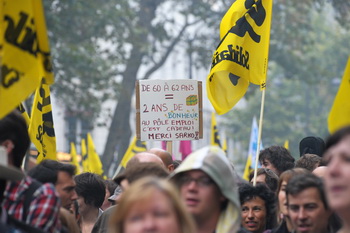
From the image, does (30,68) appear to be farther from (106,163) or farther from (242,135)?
(242,135)

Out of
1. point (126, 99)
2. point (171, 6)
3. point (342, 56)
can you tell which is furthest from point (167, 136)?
point (342, 56)

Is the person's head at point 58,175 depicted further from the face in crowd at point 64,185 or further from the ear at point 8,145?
the ear at point 8,145

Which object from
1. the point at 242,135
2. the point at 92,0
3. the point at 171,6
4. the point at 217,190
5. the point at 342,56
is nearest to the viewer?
the point at 217,190

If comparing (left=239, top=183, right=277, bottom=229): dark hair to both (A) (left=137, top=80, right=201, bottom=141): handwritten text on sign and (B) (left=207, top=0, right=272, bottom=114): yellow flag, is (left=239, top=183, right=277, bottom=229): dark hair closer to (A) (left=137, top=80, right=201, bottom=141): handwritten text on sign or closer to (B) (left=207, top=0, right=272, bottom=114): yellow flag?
(B) (left=207, top=0, right=272, bottom=114): yellow flag

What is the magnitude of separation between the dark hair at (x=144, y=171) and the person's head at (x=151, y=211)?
1313 millimetres

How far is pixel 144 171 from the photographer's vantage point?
5.70 meters

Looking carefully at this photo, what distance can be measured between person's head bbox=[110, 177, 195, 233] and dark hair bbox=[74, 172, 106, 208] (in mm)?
3995

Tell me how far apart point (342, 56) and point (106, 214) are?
51.6m

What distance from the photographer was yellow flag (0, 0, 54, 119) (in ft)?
16.9

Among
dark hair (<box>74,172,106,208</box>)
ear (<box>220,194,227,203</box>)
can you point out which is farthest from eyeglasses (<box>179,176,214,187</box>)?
dark hair (<box>74,172,106,208</box>)

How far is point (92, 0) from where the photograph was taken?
31078 millimetres

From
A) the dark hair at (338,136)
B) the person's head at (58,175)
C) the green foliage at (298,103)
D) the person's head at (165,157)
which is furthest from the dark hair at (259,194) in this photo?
the green foliage at (298,103)

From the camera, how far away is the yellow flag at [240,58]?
30.4 feet

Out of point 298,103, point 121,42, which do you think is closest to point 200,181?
point 121,42
